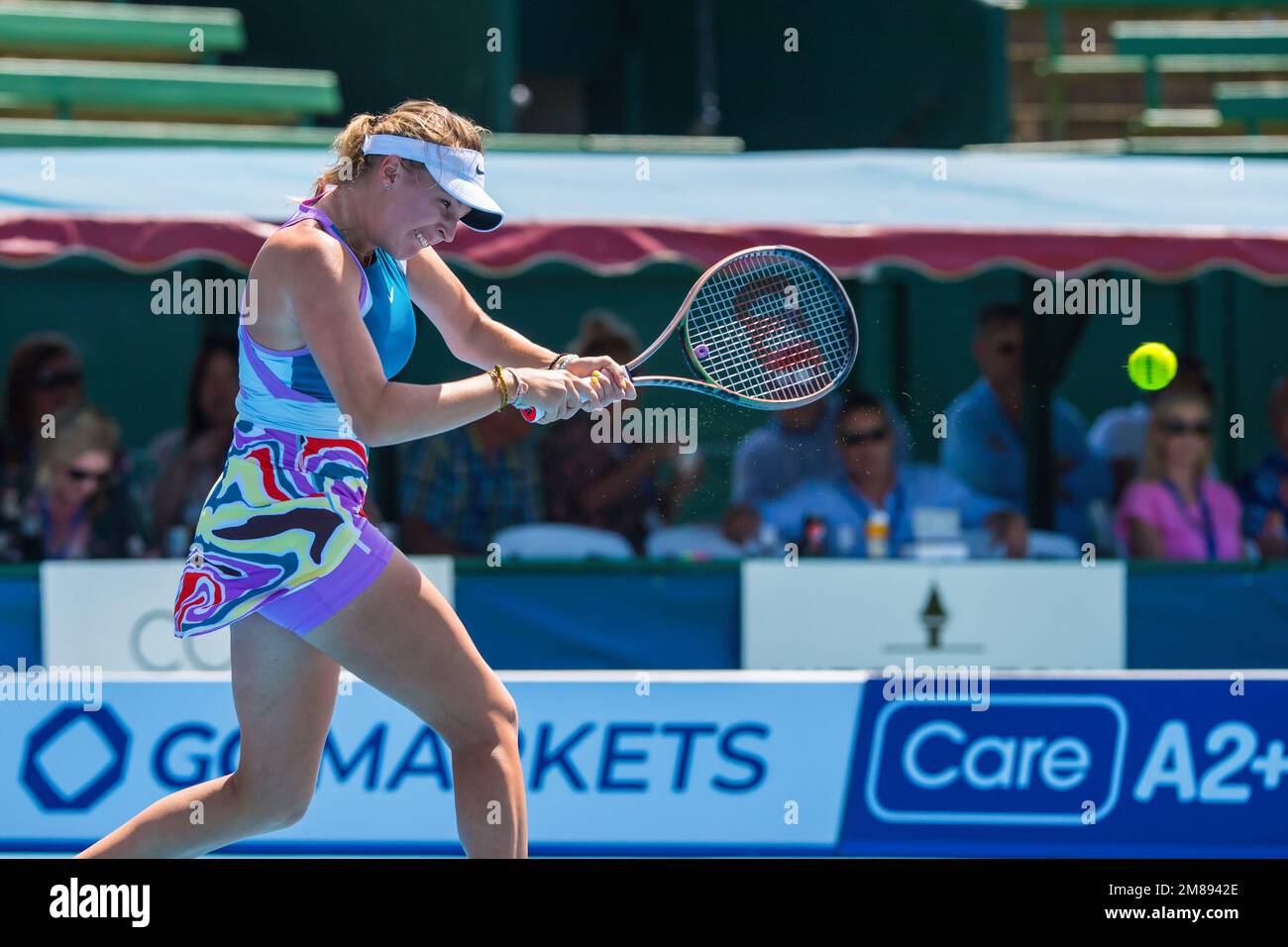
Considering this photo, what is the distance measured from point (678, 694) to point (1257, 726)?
1541 millimetres

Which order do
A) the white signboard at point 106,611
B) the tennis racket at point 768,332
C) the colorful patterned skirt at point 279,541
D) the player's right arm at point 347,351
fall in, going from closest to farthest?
the player's right arm at point 347,351 → the colorful patterned skirt at point 279,541 → the tennis racket at point 768,332 → the white signboard at point 106,611

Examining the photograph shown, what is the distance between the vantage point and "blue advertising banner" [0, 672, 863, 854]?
452 cm

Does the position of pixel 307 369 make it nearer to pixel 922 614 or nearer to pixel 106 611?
pixel 106 611

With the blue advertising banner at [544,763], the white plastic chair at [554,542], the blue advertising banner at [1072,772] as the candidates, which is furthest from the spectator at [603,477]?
the blue advertising banner at [1072,772]

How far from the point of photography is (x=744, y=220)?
637 cm

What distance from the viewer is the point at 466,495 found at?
6625 mm

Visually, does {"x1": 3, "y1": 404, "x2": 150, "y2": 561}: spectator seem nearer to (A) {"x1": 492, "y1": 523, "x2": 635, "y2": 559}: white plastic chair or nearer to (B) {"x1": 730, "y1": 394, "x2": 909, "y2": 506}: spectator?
(A) {"x1": 492, "y1": 523, "x2": 635, "y2": 559}: white plastic chair

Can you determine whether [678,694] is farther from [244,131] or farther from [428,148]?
[244,131]

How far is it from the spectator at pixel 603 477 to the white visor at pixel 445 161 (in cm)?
337

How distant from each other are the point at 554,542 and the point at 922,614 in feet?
4.62

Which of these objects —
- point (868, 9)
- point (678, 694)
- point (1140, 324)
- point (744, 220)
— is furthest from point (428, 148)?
point (868, 9)

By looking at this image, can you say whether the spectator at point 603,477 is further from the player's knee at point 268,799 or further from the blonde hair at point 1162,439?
the player's knee at point 268,799

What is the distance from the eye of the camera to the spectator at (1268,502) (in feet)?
23.1

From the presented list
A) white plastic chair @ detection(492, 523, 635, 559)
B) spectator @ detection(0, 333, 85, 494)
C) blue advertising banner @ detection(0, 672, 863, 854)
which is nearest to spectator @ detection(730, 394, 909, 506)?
white plastic chair @ detection(492, 523, 635, 559)
